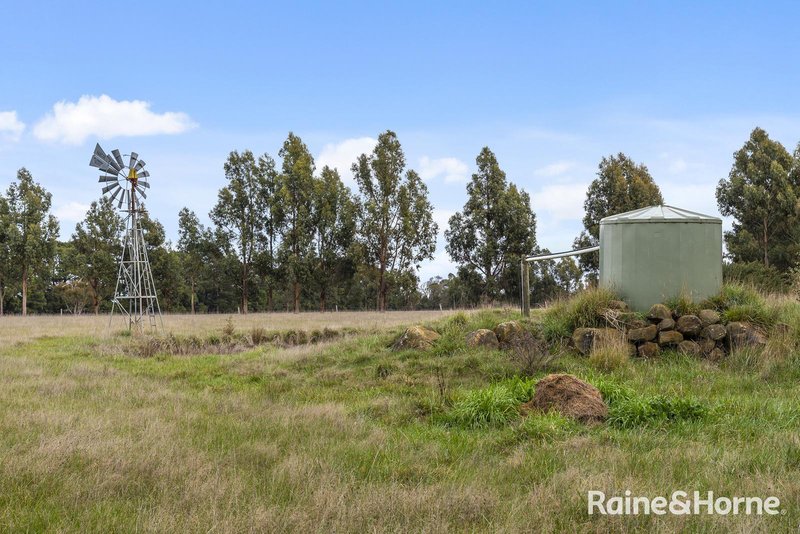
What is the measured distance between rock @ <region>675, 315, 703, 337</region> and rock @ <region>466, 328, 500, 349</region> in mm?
3339

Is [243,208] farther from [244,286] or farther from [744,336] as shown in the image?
[744,336]

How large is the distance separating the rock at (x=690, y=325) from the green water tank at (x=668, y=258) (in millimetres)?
938

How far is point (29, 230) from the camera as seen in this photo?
45.5 metres

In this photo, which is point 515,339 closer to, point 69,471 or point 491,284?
point 69,471

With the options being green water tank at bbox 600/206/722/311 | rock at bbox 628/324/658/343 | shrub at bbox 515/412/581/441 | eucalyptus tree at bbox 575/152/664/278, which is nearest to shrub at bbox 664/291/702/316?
green water tank at bbox 600/206/722/311

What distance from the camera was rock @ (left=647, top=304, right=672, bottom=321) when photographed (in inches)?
421

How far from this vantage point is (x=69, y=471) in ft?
15.7

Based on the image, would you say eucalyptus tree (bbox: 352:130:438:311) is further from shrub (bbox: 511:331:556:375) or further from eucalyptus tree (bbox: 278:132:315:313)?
shrub (bbox: 511:331:556:375)

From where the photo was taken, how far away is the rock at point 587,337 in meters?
10.4

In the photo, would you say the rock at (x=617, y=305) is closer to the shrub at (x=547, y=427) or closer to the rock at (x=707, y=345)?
the rock at (x=707, y=345)

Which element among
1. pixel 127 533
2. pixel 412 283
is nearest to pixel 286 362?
pixel 127 533

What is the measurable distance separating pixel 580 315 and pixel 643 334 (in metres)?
1.23

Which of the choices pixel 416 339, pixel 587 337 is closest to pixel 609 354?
pixel 587 337

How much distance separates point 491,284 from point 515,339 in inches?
1173
